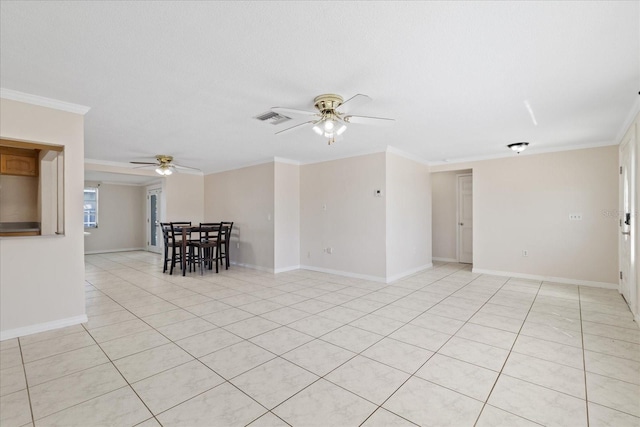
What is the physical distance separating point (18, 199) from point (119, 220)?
6.68 metres

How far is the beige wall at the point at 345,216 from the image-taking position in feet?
16.6

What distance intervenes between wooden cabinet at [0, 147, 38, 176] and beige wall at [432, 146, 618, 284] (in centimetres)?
677

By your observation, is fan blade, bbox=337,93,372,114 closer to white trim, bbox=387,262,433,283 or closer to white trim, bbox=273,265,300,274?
white trim, bbox=387,262,433,283

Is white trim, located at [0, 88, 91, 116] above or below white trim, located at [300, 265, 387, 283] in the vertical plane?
above

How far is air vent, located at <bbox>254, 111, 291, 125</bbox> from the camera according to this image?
3271 millimetres

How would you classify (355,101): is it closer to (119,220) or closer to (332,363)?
(332,363)

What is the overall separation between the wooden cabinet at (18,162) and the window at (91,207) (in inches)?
257

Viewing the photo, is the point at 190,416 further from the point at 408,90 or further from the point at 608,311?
the point at 608,311

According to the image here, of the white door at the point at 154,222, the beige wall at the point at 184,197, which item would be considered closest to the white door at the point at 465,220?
the beige wall at the point at 184,197

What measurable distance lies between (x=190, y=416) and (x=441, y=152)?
5.27 meters

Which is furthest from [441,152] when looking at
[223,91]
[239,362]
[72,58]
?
[72,58]

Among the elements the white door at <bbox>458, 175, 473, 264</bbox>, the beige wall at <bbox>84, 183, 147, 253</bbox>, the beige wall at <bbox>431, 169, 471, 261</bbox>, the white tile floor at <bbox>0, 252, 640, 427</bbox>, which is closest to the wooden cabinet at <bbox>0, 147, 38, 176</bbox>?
the white tile floor at <bbox>0, 252, 640, 427</bbox>

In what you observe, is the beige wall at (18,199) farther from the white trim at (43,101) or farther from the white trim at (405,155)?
the white trim at (405,155)

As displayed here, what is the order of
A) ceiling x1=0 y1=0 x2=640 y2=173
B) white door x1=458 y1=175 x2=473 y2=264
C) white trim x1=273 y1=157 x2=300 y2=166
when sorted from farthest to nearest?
white door x1=458 y1=175 x2=473 y2=264 → white trim x1=273 y1=157 x2=300 y2=166 → ceiling x1=0 y1=0 x2=640 y2=173
